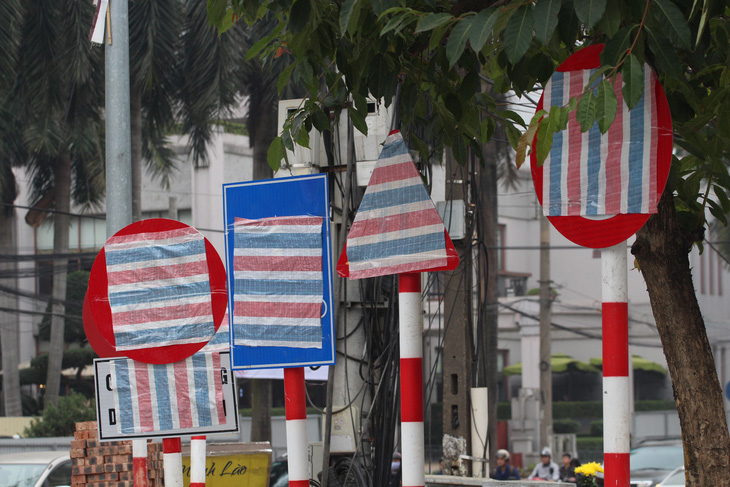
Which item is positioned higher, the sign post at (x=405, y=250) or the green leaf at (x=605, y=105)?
the green leaf at (x=605, y=105)

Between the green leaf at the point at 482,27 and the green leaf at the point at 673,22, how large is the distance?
629mm

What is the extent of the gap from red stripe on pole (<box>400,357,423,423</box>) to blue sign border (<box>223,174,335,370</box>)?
0.55m

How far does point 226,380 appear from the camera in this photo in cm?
499

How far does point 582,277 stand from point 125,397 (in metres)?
43.6

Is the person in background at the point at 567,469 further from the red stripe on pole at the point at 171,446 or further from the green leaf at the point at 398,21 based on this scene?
the green leaf at the point at 398,21

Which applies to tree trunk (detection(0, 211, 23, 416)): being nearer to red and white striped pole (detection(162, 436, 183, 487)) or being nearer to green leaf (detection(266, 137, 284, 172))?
red and white striped pole (detection(162, 436, 183, 487))

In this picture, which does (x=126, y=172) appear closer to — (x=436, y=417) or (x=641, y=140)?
(x=641, y=140)

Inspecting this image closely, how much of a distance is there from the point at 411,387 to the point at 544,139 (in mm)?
1307

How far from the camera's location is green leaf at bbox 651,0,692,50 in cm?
365

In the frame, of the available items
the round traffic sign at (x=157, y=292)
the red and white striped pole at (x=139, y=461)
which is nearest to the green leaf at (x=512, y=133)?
the round traffic sign at (x=157, y=292)

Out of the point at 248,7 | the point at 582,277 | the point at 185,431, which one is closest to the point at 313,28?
the point at 248,7

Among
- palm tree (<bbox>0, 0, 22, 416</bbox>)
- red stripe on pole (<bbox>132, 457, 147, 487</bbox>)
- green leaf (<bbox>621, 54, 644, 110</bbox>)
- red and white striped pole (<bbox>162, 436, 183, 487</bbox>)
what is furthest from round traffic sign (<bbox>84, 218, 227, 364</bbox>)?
palm tree (<bbox>0, 0, 22, 416</bbox>)

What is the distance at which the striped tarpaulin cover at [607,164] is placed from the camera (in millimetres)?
3688

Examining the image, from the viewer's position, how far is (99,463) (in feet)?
29.3
